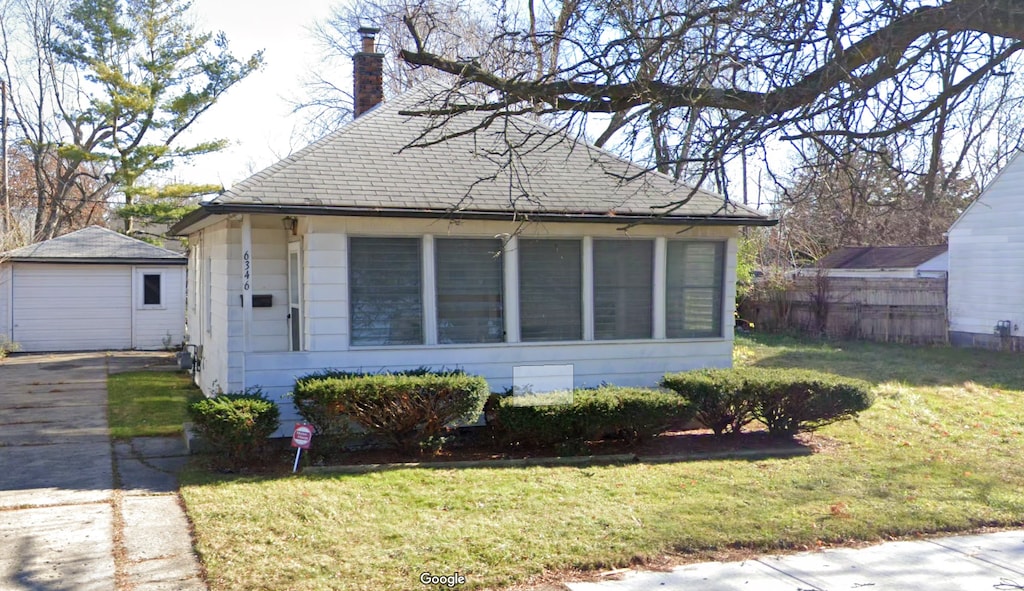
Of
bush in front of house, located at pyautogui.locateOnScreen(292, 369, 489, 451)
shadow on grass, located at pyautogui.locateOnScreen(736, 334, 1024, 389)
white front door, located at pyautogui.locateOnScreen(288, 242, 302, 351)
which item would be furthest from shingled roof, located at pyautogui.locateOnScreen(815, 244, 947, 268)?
bush in front of house, located at pyautogui.locateOnScreen(292, 369, 489, 451)

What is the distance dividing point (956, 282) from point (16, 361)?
23169 mm

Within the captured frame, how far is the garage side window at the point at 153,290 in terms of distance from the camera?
21.8 m

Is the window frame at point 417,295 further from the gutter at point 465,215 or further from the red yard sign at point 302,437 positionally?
the red yard sign at point 302,437

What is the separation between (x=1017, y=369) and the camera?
1798 cm

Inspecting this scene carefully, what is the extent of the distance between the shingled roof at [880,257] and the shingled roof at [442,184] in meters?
16.9

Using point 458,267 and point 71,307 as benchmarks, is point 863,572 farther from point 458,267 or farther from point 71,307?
point 71,307

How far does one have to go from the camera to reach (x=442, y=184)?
420 inches

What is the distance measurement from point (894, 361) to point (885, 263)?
30.3 feet

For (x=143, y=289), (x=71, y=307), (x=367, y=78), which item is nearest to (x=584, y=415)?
(x=367, y=78)

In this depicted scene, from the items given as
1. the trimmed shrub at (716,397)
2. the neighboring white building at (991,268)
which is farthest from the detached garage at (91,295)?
the neighboring white building at (991,268)

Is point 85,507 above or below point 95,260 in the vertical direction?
below

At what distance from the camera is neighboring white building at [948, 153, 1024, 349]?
21.5m

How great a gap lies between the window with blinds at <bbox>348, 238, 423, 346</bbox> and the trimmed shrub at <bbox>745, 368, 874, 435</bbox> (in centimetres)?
394

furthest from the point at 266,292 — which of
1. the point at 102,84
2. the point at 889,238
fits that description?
the point at 889,238
